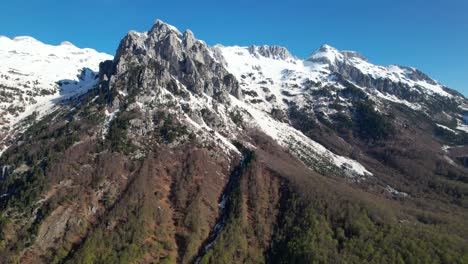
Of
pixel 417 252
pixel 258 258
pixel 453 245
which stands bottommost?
pixel 258 258

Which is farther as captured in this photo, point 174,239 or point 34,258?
point 174,239

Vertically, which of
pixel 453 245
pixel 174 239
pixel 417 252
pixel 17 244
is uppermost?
pixel 453 245

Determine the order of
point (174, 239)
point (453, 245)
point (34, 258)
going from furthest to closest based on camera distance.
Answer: point (174, 239) < point (453, 245) < point (34, 258)

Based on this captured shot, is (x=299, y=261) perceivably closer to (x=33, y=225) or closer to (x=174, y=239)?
(x=174, y=239)

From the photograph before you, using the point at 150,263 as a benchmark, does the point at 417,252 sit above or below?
above

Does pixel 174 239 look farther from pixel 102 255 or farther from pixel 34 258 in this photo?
pixel 34 258

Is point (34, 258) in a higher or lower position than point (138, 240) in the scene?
lower

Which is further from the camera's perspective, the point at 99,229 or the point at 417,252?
the point at 99,229

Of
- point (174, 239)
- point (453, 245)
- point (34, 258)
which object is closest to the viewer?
point (34, 258)

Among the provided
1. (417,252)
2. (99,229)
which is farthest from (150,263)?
(417,252)

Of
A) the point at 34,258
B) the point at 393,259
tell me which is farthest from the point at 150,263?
the point at 393,259
